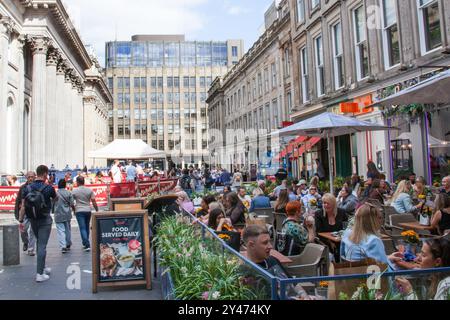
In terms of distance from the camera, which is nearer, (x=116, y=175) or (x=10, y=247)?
(x=10, y=247)

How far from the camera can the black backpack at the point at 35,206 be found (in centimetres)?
745

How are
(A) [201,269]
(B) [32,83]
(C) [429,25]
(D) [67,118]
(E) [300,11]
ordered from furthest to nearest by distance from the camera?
(D) [67,118] < (B) [32,83] < (E) [300,11] < (C) [429,25] < (A) [201,269]

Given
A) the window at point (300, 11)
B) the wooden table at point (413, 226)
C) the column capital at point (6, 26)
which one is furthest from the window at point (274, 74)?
the wooden table at point (413, 226)

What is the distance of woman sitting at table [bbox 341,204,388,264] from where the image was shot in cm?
458

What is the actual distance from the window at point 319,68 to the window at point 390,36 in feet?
20.2

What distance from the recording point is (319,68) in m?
22.6

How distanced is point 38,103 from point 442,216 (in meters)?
29.7

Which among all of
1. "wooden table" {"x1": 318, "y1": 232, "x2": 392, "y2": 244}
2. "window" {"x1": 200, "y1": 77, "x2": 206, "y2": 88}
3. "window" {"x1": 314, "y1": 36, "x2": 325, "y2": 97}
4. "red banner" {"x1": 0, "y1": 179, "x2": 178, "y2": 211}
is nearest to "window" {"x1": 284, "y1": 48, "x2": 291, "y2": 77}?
"window" {"x1": 314, "y1": 36, "x2": 325, "y2": 97}

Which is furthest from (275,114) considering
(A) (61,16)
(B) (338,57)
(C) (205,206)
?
(C) (205,206)

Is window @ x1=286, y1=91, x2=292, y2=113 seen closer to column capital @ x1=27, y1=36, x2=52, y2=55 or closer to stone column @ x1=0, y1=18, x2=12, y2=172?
column capital @ x1=27, y1=36, x2=52, y2=55

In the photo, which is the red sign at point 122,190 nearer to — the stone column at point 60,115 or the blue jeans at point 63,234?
the blue jeans at point 63,234

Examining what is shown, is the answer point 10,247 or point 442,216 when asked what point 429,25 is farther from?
point 10,247

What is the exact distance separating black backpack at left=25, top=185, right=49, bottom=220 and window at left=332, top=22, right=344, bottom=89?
53.2ft

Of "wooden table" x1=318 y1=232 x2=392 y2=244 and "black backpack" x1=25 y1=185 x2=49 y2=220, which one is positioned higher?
"black backpack" x1=25 y1=185 x2=49 y2=220
